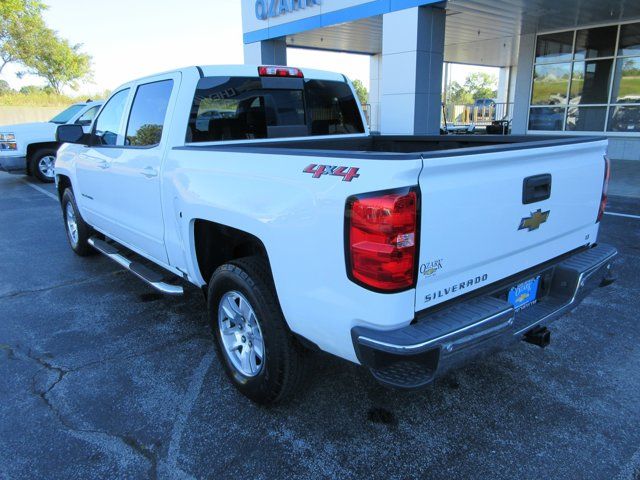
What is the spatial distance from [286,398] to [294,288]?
80 cm

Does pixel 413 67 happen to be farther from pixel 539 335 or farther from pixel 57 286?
pixel 539 335

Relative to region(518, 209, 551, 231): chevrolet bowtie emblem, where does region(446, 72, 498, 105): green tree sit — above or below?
above

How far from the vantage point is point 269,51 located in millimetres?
15406

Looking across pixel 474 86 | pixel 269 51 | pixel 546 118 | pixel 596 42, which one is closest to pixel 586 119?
pixel 546 118

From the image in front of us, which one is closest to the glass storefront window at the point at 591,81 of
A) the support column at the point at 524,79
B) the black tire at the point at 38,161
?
the support column at the point at 524,79

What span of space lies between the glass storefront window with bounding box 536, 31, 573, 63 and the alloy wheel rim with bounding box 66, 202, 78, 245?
1496 cm

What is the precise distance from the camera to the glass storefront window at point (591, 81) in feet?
46.2

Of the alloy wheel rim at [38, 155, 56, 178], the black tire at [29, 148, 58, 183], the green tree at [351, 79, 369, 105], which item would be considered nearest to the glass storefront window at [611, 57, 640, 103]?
the green tree at [351, 79, 369, 105]

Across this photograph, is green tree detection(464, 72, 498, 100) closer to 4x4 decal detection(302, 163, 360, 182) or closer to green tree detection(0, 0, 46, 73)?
green tree detection(0, 0, 46, 73)

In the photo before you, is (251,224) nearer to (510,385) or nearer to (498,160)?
(498,160)

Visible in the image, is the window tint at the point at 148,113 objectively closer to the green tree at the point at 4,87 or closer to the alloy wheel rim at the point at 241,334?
the alloy wheel rim at the point at 241,334

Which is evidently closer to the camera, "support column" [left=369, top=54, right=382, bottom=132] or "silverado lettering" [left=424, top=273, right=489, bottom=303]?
"silverado lettering" [left=424, top=273, right=489, bottom=303]

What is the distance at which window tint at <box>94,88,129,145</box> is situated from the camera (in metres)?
4.43

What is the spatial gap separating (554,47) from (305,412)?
16152 mm
